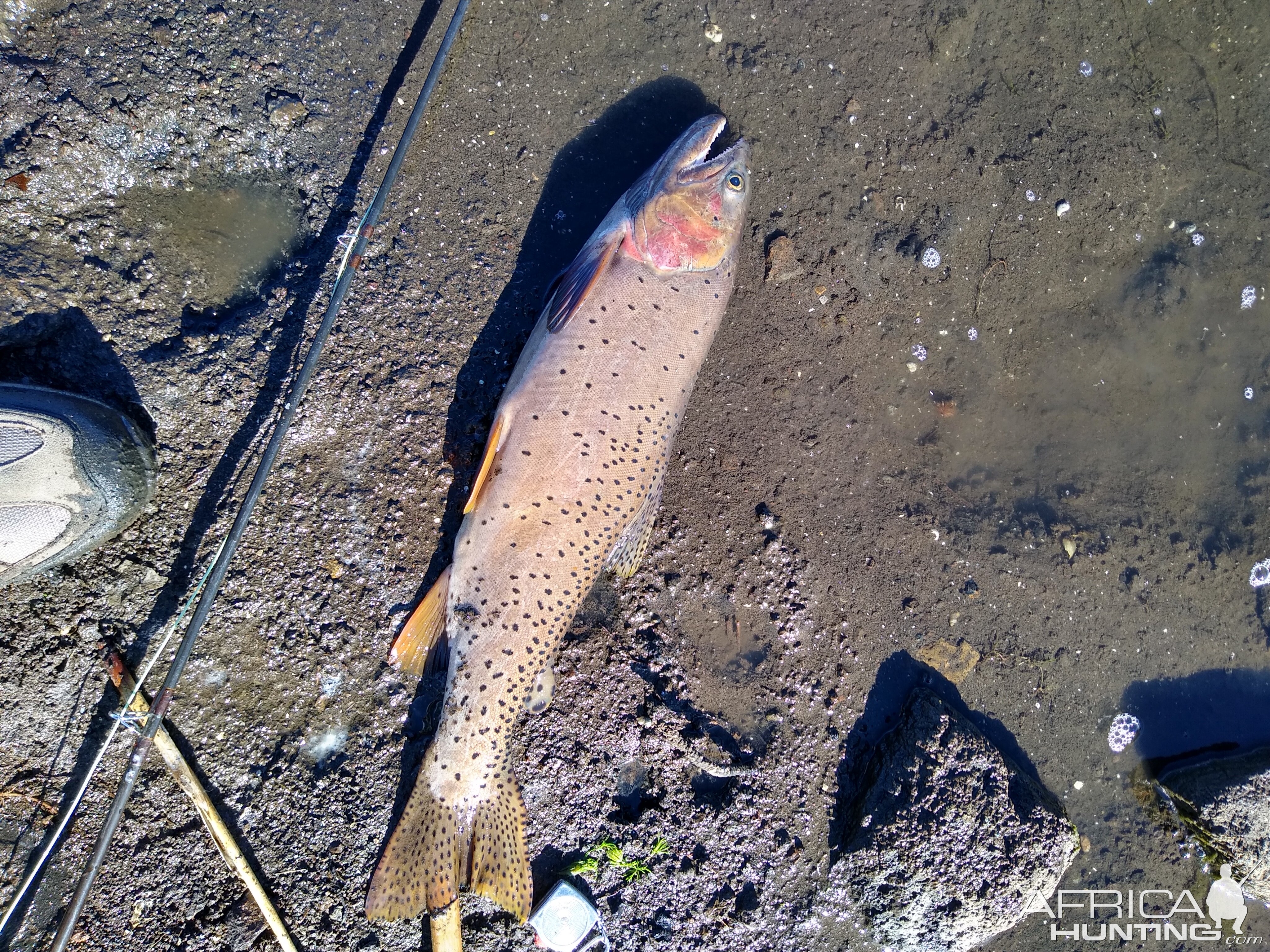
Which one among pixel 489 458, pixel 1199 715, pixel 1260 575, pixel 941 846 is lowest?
pixel 1199 715

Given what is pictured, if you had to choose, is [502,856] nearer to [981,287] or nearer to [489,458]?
[489,458]

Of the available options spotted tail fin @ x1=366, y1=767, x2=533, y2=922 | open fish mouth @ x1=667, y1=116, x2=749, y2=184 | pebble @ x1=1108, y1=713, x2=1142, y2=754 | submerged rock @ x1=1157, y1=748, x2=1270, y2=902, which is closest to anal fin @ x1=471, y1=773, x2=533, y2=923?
spotted tail fin @ x1=366, y1=767, x2=533, y2=922

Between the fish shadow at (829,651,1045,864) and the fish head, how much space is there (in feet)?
8.48

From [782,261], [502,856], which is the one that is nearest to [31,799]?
[502,856]

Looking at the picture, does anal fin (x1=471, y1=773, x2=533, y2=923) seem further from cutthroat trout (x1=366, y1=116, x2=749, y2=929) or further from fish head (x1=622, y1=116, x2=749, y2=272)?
fish head (x1=622, y1=116, x2=749, y2=272)

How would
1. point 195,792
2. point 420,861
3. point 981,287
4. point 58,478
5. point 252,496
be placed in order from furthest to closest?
1. point 981,287
2. point 195,792
3. point 420,861
4. point 252,496
5. point 58,478

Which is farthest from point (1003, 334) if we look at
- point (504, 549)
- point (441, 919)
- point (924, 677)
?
point (441, 919)

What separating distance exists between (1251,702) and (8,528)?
706 cm

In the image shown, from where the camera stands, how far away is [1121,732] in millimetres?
4016

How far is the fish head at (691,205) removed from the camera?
336cm

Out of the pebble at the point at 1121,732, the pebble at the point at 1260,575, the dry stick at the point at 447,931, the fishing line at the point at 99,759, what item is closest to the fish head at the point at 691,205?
the fishing line at the point at 99,759

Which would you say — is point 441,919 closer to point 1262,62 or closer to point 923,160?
point 923,160

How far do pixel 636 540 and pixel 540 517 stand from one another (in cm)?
60

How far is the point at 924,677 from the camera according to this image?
381 centimetres
